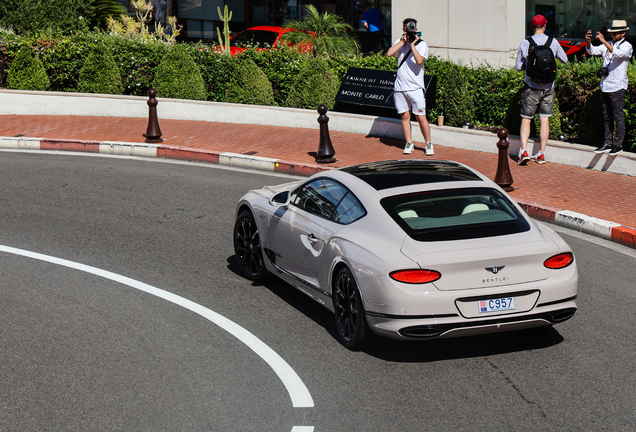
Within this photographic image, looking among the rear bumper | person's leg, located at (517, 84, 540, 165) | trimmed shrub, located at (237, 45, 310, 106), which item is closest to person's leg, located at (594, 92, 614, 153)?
person's leg, located at (517, 84, 540, 165)

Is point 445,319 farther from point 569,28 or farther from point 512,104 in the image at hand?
point 569,28

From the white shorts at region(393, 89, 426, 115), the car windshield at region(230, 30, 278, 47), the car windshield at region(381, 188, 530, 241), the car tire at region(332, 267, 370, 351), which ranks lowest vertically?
the car tire at region(332, 267, 370, 351)

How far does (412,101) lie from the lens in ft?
46.5

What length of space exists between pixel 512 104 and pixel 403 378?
31.0 feet

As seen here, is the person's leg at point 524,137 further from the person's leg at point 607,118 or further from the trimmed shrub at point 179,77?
the trimmed shrub at point 179,77

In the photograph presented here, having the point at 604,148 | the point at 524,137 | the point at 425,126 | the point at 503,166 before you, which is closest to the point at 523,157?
the point at 524,137

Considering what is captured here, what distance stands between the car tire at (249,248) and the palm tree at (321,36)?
11.2 m

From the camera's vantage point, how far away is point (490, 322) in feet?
19.8

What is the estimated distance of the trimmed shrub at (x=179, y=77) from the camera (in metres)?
18.8

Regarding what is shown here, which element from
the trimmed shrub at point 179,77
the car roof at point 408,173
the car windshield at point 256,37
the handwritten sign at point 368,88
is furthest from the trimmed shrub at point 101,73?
the car roof at point 408,173

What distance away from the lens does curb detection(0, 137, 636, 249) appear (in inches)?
387

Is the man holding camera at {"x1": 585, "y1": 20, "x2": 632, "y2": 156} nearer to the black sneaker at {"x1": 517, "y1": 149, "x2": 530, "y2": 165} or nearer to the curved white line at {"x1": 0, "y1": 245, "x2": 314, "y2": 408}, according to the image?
the black sneaker at {"x1": 517, "y1": 149, "x2": 530, "y2": 165}

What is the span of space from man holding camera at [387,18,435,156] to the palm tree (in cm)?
520

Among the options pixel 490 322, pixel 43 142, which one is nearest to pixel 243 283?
pixel 490 322
